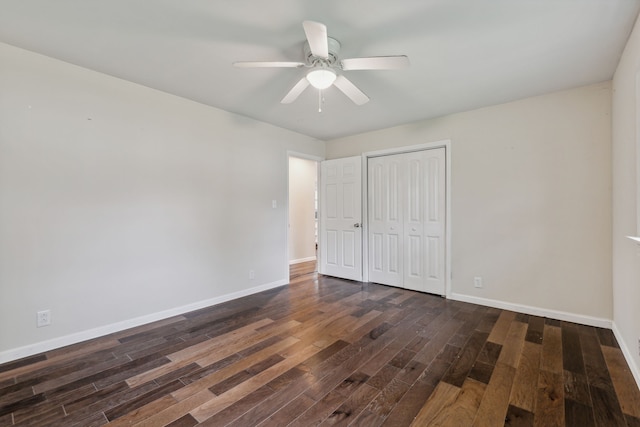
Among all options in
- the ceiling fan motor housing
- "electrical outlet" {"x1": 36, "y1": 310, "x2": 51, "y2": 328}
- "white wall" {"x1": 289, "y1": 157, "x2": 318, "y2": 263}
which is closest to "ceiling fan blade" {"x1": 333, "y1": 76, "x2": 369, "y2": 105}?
the ceiling fan motor housing

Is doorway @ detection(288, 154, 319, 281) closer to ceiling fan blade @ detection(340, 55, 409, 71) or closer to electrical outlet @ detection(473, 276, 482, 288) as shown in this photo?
electrical outlet @ detection(473, 276, 482, 288)

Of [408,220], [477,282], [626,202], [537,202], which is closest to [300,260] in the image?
[408,220]

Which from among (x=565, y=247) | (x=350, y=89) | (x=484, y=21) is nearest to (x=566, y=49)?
(x=484, y=21)

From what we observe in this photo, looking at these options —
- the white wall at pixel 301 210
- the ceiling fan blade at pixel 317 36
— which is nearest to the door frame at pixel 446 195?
the white wall at pixel 301 210

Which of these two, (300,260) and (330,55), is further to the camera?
(300,260)

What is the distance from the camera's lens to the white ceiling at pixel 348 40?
69.4 inches

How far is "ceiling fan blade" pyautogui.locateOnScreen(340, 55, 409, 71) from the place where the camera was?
5.81 ft

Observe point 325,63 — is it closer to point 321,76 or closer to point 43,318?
point 321,76

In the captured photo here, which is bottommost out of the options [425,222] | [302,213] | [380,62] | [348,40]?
[425,222]

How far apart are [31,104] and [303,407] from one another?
310 cm

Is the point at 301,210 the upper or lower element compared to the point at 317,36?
lower

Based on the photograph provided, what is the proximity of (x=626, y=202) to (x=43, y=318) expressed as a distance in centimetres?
479

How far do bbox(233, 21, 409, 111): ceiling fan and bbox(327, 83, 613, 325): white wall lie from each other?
6.36 ft

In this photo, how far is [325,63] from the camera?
2020 millimetres
